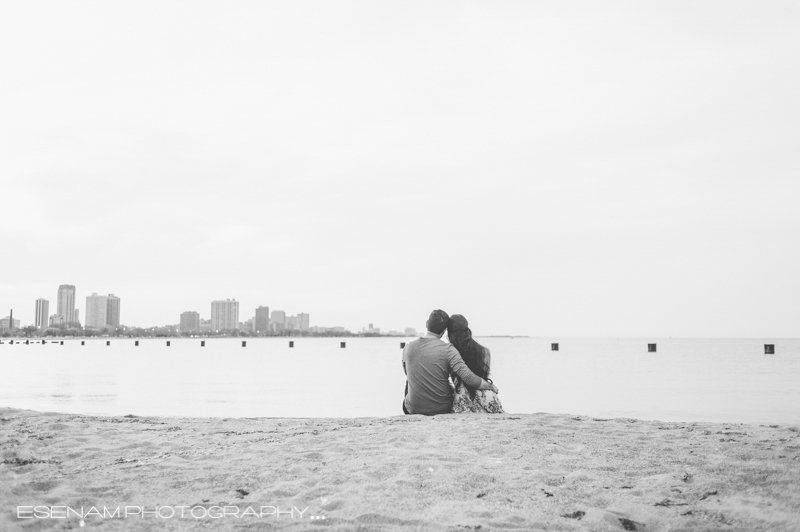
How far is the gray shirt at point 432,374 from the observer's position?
7.43 meters

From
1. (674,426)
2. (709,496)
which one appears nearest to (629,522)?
(709,496)

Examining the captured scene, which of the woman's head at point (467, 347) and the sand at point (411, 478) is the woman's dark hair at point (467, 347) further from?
the sand at point (411, 478)

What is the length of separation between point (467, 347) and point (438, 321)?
0.51 meters

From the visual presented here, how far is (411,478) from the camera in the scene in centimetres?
461

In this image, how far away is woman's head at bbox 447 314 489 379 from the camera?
24.7ft

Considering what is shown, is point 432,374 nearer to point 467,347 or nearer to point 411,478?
point 467,347

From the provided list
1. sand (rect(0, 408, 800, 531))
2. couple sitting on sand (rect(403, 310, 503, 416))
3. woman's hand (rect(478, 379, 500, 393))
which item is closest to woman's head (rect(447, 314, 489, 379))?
couple sitting on sand (rect(403, 310, 503, 416))

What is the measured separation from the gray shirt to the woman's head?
182mm

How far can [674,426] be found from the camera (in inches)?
282

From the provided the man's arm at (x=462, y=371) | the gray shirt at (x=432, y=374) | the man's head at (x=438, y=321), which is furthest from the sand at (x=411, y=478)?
the man's head at (x=438, y=321)

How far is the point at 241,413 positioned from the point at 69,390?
29.7 feet

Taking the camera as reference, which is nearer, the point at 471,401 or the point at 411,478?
the point at 411,478

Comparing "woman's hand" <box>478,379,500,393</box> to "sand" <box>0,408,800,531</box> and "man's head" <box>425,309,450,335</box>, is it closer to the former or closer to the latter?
"sand" <box>0,408,800,531</box>

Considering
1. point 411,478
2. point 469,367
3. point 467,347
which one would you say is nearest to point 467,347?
point 467,347
